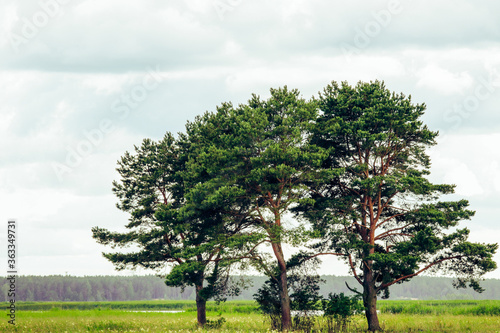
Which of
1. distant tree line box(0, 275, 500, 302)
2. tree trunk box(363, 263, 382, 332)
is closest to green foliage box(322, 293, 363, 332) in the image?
tree trunk box(363, 263, 382, 332)

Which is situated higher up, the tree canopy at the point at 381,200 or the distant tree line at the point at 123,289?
the tree canopy at the point at 381,200

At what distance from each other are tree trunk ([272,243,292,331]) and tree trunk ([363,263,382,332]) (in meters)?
4.84

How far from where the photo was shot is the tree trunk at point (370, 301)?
28.5 m

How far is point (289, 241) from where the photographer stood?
26.5m

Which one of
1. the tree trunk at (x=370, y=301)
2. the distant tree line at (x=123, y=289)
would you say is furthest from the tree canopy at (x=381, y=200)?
the distant tree line at (x=123, y=289)

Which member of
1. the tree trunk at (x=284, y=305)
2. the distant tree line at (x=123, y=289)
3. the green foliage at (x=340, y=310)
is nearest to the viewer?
the tree trunk at (x=284, y=305)

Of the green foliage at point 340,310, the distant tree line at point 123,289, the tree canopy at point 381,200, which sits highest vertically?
the tree canopy at point 381,200

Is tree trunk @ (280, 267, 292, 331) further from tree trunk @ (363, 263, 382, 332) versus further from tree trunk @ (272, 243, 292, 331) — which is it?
tree trunk @ (363, 263, 382, 332)

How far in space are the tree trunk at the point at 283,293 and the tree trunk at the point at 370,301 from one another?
484cm

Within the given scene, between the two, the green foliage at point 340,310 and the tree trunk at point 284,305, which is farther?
the green foliage at point 340,310

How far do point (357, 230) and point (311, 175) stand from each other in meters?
5.66

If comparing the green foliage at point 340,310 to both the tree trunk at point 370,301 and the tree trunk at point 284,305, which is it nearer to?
the tree trunk at point 370,301

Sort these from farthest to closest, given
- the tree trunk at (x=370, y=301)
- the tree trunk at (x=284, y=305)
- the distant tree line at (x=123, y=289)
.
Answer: the distant tree line at (x=123, y=289), the tree trunk at (x=370, y=301), the tree trunk at (x=284, y=305)

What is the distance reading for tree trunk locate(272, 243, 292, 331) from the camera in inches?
1069
